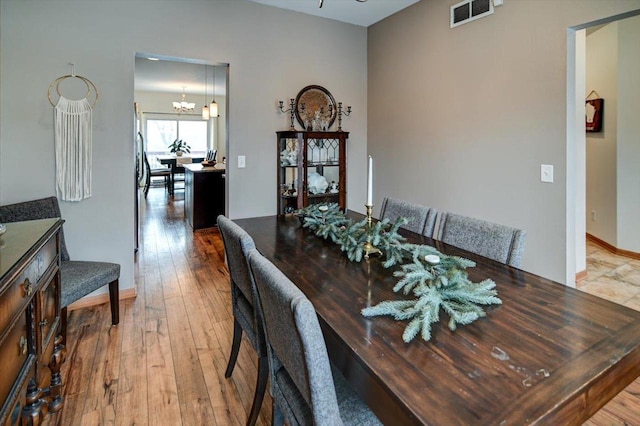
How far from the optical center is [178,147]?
1042 cm

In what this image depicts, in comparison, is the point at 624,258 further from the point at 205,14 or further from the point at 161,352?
the point at 205,14

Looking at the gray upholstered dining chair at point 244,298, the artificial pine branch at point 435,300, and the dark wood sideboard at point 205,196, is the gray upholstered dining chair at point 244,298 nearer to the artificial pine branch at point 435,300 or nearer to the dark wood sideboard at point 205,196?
the artificial pine branch at point 435,300

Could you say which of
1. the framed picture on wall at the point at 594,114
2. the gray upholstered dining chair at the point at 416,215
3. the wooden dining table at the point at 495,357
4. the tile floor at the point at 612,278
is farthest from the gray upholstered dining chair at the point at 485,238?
the framed picture on wall at the point at 594,114

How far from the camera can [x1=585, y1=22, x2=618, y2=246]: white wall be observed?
4.37 meters

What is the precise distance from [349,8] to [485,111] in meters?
1.78

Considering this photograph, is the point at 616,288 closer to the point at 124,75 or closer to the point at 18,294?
the point at 18,294

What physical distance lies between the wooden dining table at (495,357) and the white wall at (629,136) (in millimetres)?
3996

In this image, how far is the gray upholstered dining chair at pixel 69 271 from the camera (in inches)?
91.9

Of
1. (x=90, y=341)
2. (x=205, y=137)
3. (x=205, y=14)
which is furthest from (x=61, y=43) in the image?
(x=205, y=137)

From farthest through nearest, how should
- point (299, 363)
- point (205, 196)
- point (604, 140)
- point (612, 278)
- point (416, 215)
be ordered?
point (205, 196) → point (604, 140) → point (612, 278) → point (416, 215) → point (299, 363)

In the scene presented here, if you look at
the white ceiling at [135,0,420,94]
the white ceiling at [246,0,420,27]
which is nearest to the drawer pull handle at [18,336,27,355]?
the white ceiling at [135,0,420,94]

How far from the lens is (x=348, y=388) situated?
124cm

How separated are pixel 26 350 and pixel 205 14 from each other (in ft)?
9.98

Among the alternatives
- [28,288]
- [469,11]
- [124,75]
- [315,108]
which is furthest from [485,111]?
[28,288]
